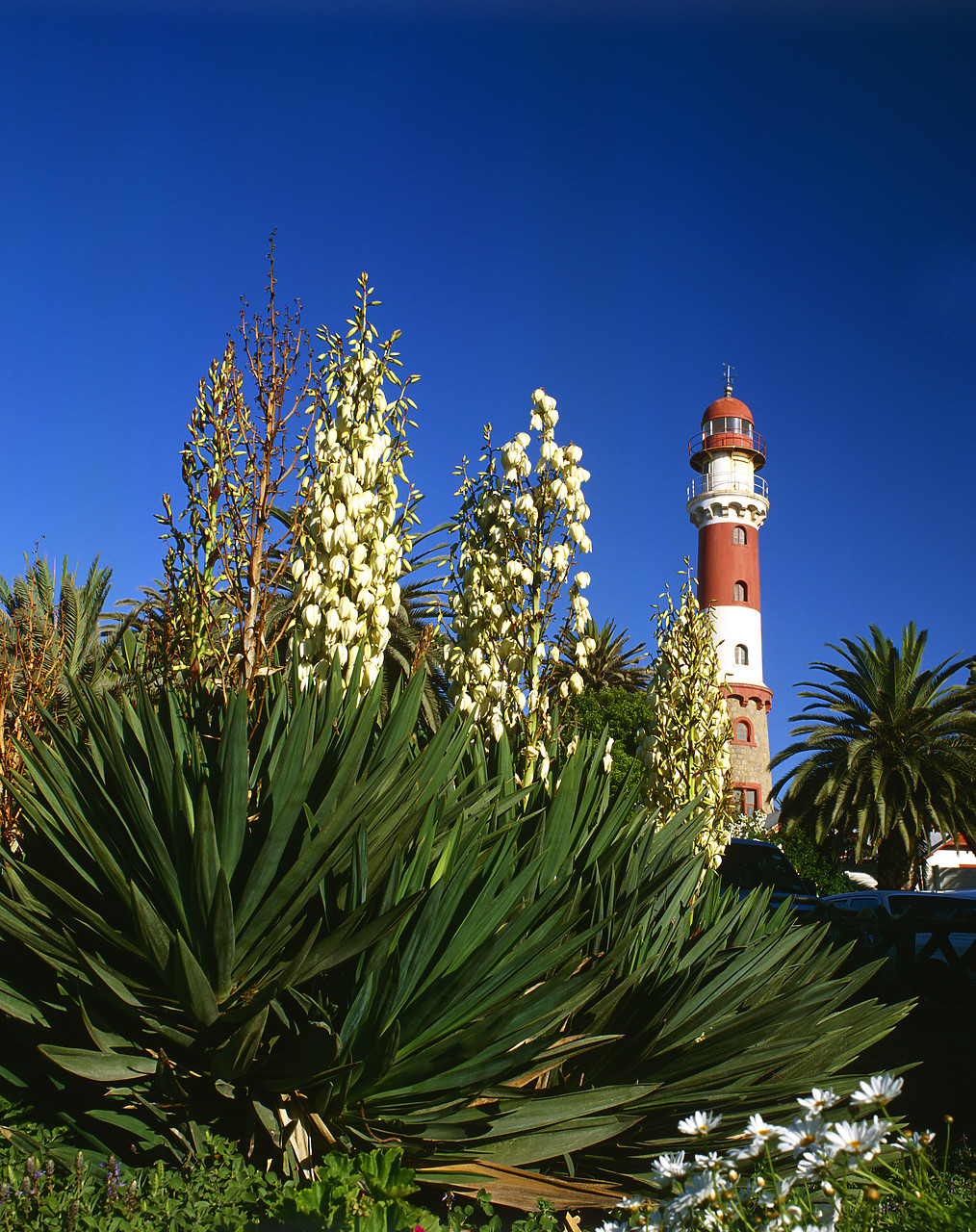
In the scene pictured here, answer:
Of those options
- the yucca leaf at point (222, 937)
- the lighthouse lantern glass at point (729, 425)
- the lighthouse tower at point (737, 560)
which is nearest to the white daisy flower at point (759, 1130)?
the yucca leaf at point (222, 937)

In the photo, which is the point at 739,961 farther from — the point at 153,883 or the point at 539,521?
the point at 539,521

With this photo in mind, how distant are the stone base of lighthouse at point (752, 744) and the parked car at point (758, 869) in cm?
2042

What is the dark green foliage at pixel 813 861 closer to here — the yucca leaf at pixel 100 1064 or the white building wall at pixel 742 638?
the white building wall at pixel 742 638

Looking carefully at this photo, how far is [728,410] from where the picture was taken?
1454 inches

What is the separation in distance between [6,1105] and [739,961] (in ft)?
6.88

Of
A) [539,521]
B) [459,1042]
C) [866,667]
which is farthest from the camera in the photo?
[866,667]

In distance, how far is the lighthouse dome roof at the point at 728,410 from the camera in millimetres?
36812

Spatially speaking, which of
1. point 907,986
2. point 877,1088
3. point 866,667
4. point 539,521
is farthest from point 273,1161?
point 866,667

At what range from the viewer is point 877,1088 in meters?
1.64

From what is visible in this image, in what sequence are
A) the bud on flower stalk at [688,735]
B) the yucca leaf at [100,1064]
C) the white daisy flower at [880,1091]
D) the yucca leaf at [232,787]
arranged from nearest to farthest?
1. the white daisy flower at [880,1091]
2. the yucca leaf at [100,1064]
3. the yucca leaf at [232,787]
4. the bud on flower stalk at [688,735]

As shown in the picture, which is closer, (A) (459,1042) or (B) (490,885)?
(A) (459,1042)

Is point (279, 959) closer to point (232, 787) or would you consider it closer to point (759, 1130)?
point (232, 787)

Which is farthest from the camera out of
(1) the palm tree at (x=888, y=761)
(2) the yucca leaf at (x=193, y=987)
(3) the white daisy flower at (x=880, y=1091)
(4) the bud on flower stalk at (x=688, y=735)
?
(1) the palm tree at (x=888, y=761)

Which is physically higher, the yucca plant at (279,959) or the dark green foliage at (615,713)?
the dark green foliage at (615,713)
